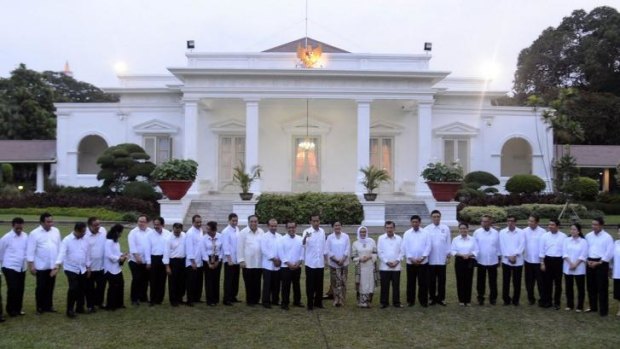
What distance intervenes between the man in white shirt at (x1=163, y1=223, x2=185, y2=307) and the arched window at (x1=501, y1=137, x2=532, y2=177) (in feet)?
67.8

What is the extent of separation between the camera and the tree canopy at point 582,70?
1371 inches

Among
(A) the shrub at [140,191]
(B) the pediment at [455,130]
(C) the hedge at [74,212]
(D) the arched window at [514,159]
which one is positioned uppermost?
(B) the pediment at [455,130]

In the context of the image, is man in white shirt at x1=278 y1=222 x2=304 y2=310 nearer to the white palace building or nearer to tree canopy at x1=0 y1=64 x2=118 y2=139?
the white palace building

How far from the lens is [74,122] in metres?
26.5

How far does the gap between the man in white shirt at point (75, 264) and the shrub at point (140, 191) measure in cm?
1386

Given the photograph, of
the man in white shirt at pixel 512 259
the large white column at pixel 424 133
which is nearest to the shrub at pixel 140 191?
the large white column at pixel 424 133

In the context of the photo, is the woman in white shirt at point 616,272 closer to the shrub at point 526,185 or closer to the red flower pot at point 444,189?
the red flower pot at point 444,189

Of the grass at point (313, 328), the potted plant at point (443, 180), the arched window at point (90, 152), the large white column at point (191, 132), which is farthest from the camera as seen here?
the arched window at point (90, 152)

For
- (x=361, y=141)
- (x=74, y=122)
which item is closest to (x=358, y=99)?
(x=361, y=141)

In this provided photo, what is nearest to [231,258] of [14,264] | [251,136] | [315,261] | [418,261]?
[315,261]

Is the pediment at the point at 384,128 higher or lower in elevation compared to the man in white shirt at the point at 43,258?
higher

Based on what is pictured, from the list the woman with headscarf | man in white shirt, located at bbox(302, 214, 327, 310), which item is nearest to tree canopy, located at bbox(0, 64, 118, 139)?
man in white shirt, located at bbox(302, 214, 327, 310)

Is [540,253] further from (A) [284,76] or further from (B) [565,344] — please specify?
(A) [284,76]

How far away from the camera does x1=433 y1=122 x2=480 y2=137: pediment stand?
26.0 metres
